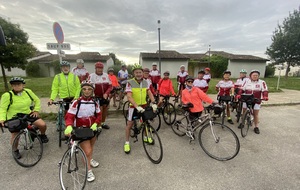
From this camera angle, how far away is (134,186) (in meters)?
2.33

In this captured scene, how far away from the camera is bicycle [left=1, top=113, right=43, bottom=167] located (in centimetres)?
270

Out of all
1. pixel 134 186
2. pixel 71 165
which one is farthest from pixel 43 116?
pixel 134 186

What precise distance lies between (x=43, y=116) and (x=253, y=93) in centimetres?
691

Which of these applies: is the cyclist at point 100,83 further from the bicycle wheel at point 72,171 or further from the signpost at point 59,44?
the bicycle wheel at point 72,171

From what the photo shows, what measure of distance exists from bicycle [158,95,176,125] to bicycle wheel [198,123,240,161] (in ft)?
4.92

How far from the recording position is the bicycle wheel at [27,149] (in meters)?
2.83

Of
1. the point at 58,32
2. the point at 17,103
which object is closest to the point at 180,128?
the point at 17,103

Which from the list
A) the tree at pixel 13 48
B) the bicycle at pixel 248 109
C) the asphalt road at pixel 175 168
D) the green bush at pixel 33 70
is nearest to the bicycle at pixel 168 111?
the asphalt road at pixel 175 168

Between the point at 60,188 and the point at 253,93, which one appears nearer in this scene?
the point at 60,188

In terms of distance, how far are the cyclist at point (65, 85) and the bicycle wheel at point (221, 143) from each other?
10.8 ft

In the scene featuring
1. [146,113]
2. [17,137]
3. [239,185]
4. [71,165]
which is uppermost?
[146,113]

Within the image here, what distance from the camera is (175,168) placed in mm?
2762

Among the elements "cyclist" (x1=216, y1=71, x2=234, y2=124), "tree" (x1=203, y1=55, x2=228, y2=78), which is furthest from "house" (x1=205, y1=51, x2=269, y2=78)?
"cyclist" (x1=216, y1=71, x2=234, y2=124)

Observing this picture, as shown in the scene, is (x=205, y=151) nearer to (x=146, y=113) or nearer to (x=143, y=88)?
(x=146, y=113)
